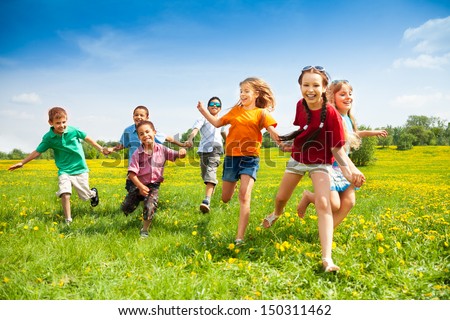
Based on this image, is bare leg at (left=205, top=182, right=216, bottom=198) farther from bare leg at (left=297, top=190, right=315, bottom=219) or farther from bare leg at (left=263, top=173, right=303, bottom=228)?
bare leg at (left=297, top=190, right=315, bottom=219)

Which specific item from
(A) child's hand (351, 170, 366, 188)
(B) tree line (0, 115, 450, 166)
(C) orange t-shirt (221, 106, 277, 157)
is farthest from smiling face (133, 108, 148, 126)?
(B) tree line (0, 115, 450, 166)

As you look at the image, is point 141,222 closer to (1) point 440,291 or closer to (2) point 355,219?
(2) point 355,219

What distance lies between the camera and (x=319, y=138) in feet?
11.5

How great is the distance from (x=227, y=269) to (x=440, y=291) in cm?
193

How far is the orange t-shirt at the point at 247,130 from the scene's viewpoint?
445 centimetres

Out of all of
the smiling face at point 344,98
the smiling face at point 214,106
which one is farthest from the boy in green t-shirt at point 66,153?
the smiling face at point 344,98

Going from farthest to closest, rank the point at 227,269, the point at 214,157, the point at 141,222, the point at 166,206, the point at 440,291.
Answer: the point at 214,157
the point at 166,206
the point at 141,222
the point at 227,269
the point at 440,291

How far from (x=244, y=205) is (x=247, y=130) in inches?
39.9

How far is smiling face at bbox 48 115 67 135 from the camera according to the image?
536 cm

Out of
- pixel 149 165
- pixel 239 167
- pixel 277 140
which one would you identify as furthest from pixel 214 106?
pixel 277 140

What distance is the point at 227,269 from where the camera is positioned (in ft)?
10.8

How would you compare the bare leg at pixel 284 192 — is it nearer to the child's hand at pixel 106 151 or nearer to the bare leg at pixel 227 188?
the bare leg at pixel 227 188

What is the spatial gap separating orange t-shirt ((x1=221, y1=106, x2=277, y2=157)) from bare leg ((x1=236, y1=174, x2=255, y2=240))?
0.38m
